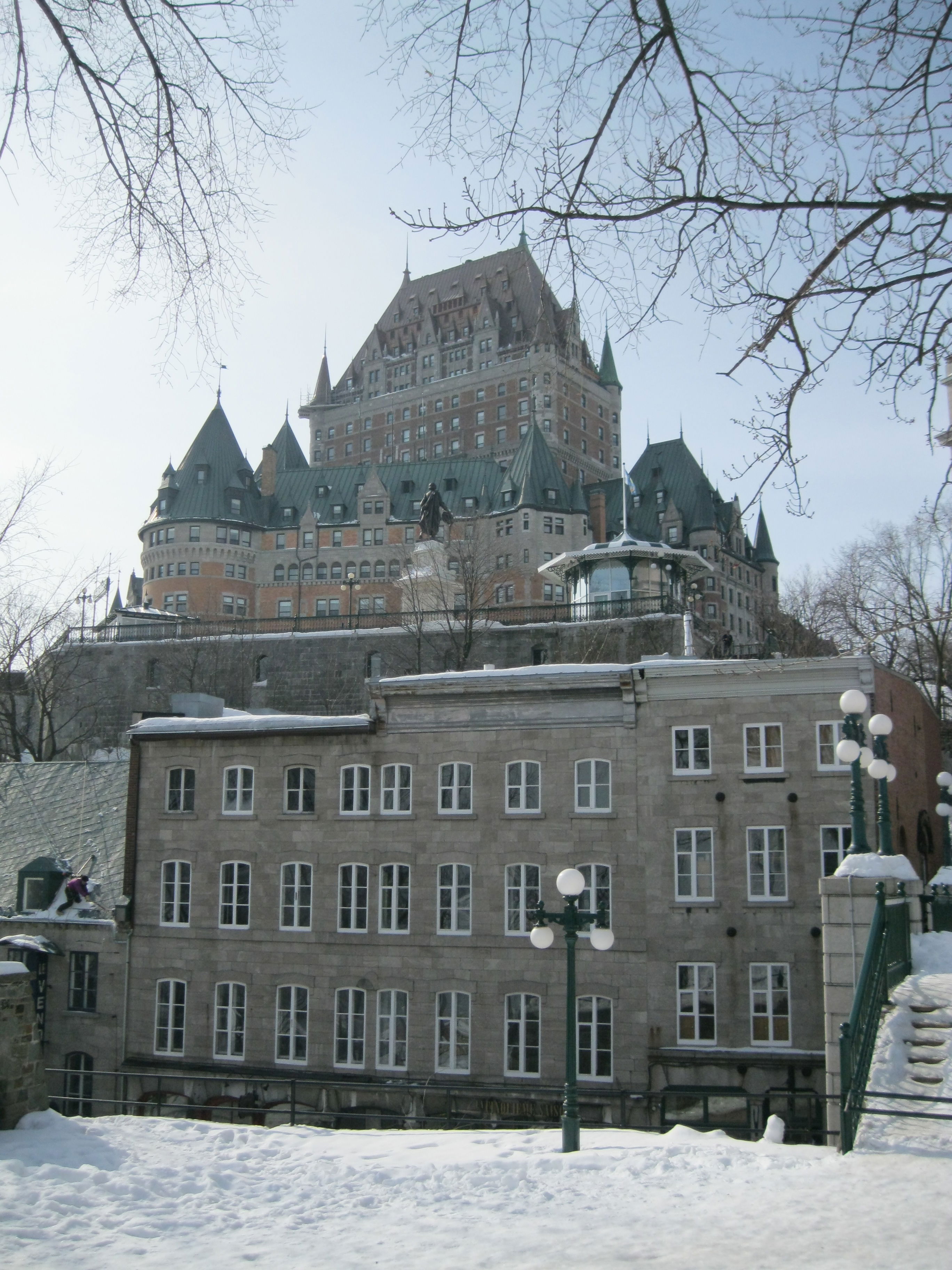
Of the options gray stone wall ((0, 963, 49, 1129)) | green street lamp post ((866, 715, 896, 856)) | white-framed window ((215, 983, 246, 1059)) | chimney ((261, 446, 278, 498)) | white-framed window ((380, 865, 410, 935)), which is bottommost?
white-framed window ((215, 983, 246, 1059))

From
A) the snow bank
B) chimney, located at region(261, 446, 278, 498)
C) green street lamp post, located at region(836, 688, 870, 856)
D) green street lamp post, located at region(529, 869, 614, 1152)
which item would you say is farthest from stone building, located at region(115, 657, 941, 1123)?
chimney, located at region(261, 446, 278, 498)

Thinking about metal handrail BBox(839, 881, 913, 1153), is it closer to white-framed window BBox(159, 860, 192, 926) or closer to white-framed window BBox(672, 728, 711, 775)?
white-framed window BBox(672, 728, 711, 775)

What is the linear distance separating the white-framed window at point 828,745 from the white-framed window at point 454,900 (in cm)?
809

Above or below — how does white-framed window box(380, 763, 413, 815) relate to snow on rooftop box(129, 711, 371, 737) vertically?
below

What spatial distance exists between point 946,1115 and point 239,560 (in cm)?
8586

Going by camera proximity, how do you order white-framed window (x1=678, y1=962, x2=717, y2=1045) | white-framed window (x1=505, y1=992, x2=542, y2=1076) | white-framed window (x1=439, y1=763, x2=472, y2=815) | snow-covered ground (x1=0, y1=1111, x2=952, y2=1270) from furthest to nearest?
1. white-framed window (x1=439, y1=763, x2=472, y2=815)
2. white-framed window (x1=505, y1=992, x2=542, y2=1076)
3. white-framed window (x1=678, y1=962, x2=717, y2=1045)
4. snow-covered ground (x1=0, y1=1111, x2=952, y2=1270)

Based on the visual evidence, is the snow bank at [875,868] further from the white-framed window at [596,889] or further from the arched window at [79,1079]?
the arched window at [79,1079]

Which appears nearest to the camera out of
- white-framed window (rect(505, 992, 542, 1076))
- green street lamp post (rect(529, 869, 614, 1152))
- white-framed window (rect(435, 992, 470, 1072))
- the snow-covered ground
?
the snow-covered ground

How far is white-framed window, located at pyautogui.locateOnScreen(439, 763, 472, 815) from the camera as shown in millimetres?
27062

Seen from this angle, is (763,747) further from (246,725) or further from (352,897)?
(246,725)

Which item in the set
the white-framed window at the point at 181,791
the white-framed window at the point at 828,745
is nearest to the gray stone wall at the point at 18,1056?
the white-framed window at the point at 181,791

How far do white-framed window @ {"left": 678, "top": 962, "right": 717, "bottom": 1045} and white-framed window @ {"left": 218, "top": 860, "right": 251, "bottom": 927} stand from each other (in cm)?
1030

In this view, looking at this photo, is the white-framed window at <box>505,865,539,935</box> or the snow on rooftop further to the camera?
the snow on rooftop

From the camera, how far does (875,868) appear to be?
49.5ft
